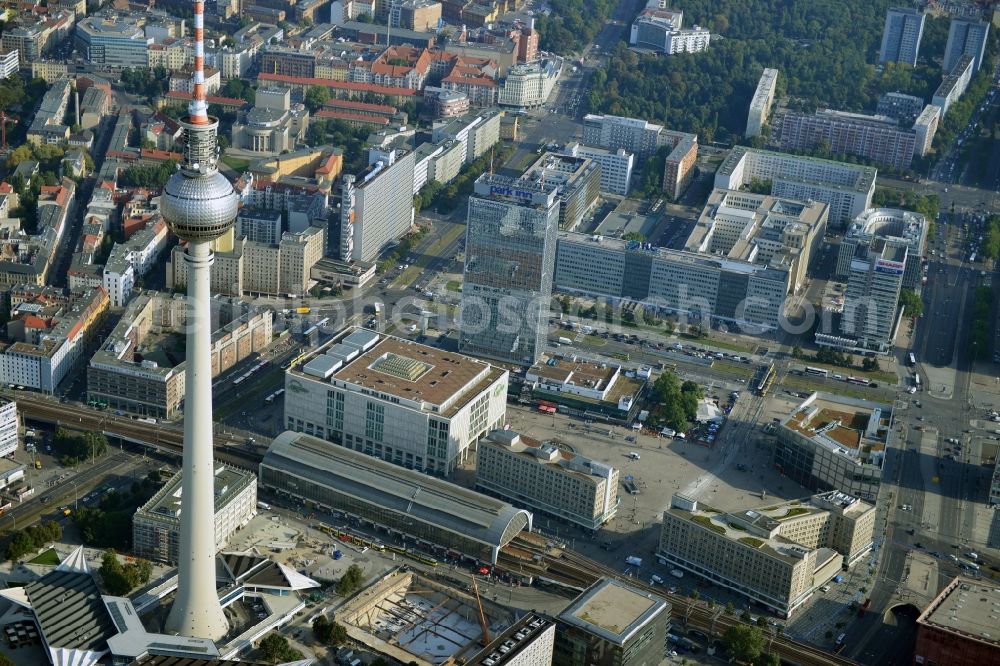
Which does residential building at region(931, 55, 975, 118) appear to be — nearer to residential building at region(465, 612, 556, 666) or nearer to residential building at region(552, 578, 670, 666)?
residential building at region(552, 578, 670, 666)

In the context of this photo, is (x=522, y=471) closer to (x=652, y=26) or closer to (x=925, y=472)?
(x=925, y=472)

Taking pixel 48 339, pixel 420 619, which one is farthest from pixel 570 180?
pixel 420 619

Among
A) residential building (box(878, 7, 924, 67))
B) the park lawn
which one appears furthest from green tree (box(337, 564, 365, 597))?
residential building (box(878, 7, 924, 67))

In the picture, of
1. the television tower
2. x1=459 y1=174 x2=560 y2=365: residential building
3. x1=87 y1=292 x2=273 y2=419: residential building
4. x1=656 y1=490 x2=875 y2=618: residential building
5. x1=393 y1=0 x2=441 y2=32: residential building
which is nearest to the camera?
the television tower

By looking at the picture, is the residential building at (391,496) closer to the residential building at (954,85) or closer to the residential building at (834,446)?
the residential building at (834,446)

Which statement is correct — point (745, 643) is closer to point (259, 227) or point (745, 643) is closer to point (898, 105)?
point (259, 227)

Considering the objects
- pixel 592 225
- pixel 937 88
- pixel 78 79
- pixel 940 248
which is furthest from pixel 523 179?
pixel 937 88

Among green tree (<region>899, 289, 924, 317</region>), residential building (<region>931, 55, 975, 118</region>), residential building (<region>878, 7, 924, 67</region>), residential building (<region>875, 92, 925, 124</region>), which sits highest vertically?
residential building (<region>878, 7, 924, 67</region>)
